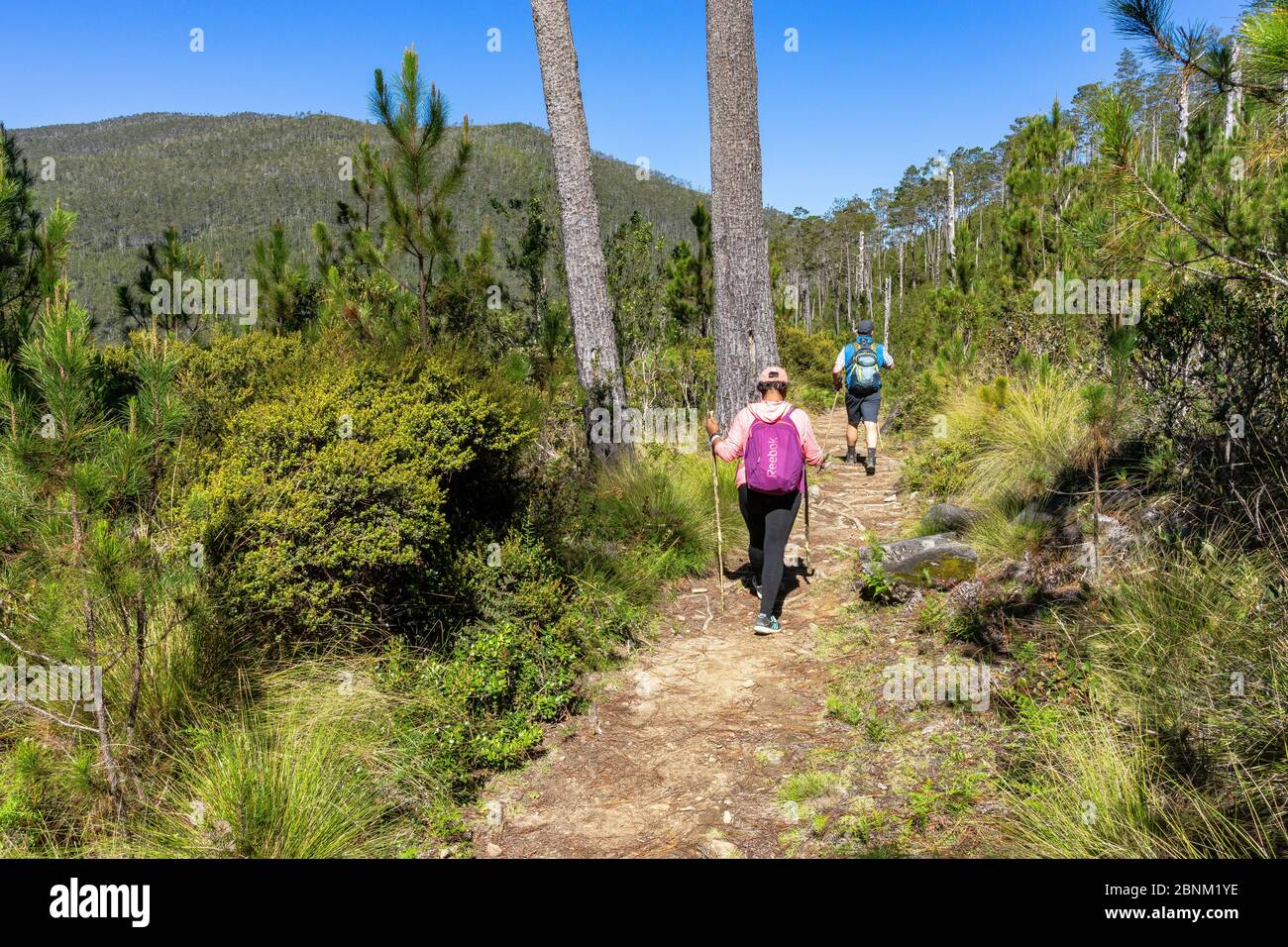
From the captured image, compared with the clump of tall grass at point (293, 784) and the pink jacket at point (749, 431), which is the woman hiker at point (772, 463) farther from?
the clump of tall grass at point (293, 784)

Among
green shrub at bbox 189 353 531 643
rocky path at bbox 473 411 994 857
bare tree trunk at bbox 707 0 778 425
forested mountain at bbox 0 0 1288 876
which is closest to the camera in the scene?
forested mountain at bbox 0 0 1288 876

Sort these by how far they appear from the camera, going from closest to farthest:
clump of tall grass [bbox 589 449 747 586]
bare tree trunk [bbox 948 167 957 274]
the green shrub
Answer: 1. the green shrub
2. clump of tall grass [bbox 589 449 747 586]
3. bare tree trunk [bbox 948 167 957 274]

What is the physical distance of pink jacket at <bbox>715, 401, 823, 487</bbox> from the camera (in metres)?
5.16

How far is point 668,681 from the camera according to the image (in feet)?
15.2

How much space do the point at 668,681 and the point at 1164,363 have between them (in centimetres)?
370

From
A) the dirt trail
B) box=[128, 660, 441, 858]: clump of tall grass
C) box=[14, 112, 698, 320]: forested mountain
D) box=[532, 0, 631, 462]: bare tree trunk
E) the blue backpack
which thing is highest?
box=[14, 112, 698, 320]: forested mountain

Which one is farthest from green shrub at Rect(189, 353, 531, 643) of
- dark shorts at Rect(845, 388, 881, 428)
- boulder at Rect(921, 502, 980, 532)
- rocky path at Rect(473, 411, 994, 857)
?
dark shorts at Rect(845, 388, 881, 428)

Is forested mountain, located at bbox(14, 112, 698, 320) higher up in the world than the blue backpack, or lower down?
higher up

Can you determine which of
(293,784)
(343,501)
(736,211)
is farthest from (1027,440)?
(293,784)

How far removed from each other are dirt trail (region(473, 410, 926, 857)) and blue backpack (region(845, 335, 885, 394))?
11.1 ft

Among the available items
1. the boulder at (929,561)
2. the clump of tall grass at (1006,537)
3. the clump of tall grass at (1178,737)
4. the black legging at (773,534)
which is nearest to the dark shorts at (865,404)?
the clump of tall grass at (1006,537)

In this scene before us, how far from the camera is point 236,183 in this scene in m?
139

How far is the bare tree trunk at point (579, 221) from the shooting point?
264 inches

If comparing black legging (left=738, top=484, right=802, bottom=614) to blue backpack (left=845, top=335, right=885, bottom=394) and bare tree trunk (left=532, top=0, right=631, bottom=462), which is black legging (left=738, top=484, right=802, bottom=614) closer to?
bare tree trunk (left=532, top=0, right=631, bottom=462)
